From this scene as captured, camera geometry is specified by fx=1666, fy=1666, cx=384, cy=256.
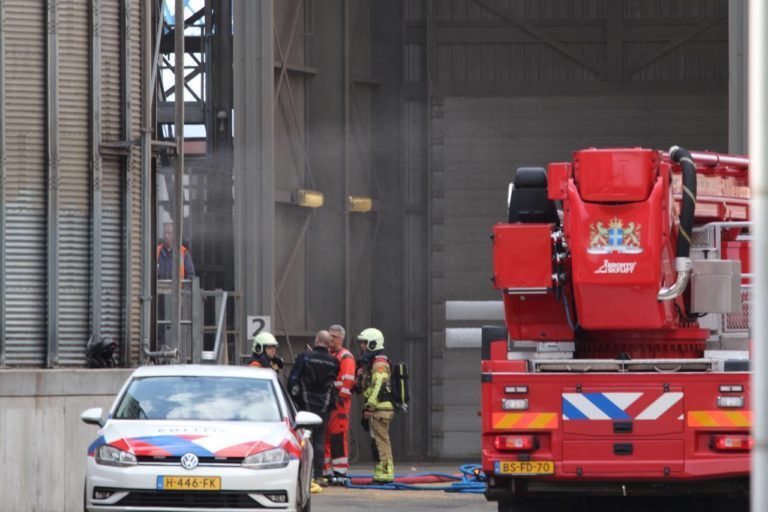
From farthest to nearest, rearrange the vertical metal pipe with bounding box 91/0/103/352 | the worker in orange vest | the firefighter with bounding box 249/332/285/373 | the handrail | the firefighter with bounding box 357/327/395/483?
the worker in orange vest → the handrail → the firefighter with bounding box 249/332/285/373 → the firefighter with bounding box 357/327/395/483 → the vertical metal pipe with bounding box 91/0/103/352

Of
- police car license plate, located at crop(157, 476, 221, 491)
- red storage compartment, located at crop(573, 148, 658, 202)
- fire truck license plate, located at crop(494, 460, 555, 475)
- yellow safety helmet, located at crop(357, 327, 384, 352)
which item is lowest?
police car license plate, located at crop(157, 476, 221, 491)

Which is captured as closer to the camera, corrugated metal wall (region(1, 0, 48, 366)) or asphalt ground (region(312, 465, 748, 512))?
asphalt ground (region(312, 465, 748, 512))

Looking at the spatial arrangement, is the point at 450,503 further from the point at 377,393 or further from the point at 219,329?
the point at 219,329

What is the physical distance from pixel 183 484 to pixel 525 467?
8.70 ft

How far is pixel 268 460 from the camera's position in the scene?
43.4ft

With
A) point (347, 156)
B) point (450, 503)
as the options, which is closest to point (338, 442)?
point (450, 503)

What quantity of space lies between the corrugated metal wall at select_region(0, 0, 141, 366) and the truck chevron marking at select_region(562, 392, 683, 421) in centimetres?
653

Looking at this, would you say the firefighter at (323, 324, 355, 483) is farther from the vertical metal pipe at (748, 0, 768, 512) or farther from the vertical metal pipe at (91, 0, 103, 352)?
the vertical metal pipe at (748, 0, 768, 512)

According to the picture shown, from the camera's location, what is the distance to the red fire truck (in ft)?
41.3

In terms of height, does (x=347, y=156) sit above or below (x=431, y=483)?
above

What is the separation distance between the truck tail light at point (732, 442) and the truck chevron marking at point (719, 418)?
0.29ft

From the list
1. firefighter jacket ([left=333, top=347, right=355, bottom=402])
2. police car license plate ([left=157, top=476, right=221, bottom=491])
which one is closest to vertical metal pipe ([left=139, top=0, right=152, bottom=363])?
firefighter jacket ([left=333, top=347, right=355, bottom=402])

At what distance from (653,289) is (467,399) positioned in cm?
1907

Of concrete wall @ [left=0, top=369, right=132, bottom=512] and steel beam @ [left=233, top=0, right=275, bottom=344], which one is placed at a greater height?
steel beam @ [left=233, top=0, right=275, bottom=344]
